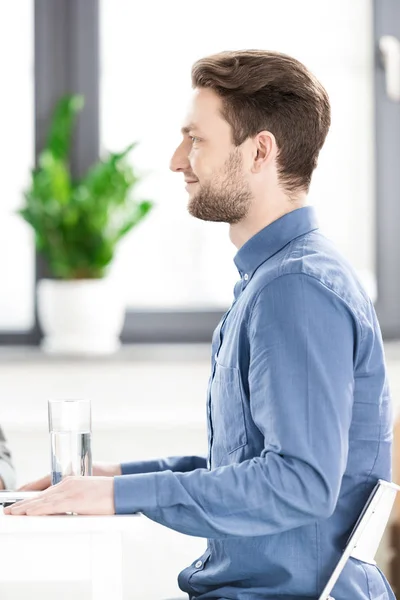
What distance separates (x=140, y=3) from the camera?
2775 millimetres

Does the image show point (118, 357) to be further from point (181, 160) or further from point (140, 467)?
point (181, 160)

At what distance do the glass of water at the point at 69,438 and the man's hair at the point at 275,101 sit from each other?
1.54 feet

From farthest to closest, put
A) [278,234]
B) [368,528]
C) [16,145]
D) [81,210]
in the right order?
[16,145]
[81,210]
[278,234]
[368,528]

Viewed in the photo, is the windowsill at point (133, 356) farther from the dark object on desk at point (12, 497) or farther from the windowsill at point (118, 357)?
the dark object on desk at point (12, 497)

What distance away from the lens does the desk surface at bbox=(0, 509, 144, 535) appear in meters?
1.22

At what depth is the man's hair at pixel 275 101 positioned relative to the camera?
4.77ft

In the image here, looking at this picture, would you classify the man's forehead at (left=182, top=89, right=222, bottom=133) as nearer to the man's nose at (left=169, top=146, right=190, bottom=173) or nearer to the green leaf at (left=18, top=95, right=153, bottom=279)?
the man's nose at (left=169, top=146, right=190, bottom=173)

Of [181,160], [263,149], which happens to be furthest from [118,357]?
[263,149]

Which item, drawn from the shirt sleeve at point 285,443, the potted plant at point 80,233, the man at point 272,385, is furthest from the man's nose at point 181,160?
the potted plant at point 80,233

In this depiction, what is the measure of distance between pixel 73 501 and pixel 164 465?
1.45 ft

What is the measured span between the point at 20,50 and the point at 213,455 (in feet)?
5.68

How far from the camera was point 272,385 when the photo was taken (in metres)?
1.24

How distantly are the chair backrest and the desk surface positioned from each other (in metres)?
0.28

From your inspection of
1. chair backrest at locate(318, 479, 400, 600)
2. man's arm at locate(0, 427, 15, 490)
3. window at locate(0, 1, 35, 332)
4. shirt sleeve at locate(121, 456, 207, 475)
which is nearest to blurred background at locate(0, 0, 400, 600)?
window at locate(0, 1, 35, 332)
